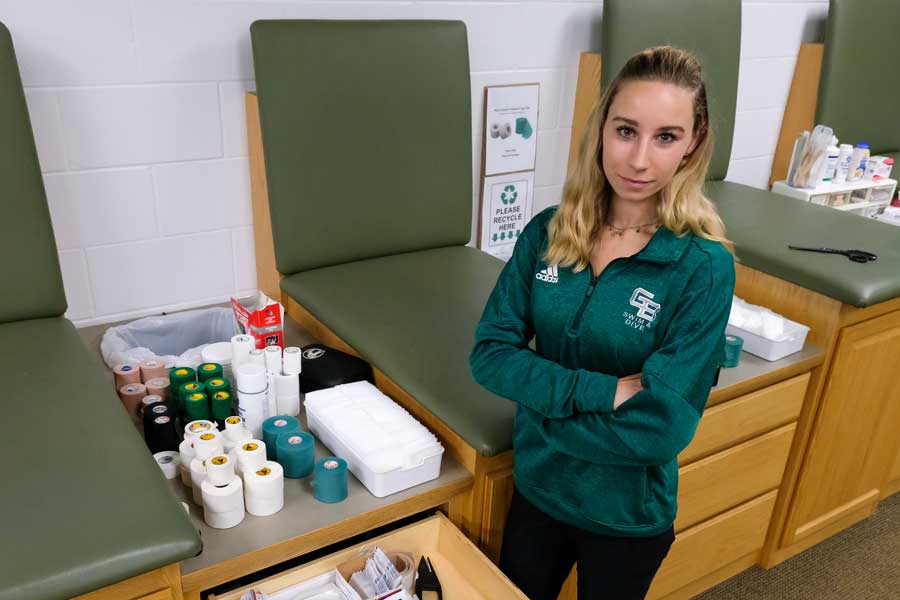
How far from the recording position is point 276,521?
107 cm

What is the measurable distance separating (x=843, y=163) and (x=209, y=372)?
200cm

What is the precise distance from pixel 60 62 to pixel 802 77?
2152 millimetres

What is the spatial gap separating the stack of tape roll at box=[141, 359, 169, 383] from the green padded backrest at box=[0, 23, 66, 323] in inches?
7.8

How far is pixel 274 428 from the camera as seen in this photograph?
1190 mm

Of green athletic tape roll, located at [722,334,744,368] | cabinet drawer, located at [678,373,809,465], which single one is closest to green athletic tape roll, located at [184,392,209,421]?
cabinet drawer, located at [678,373,809,465]

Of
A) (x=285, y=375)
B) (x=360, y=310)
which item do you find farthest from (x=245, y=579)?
(x=360, y=310)

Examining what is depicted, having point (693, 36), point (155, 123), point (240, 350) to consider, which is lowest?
point (240, 350)

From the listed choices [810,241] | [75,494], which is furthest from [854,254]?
[75,494]

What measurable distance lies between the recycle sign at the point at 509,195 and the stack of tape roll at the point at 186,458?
3.76ft

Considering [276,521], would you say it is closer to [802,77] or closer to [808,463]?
[808,463]

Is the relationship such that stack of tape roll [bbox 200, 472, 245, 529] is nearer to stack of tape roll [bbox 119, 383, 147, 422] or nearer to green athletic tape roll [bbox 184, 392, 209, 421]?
green athletic tape roll [bbox 184, 392, 209, 421]

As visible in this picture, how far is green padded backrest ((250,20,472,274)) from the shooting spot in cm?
151

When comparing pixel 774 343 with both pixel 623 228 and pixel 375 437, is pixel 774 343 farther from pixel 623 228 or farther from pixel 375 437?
pixel 375 437

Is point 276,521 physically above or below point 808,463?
above
